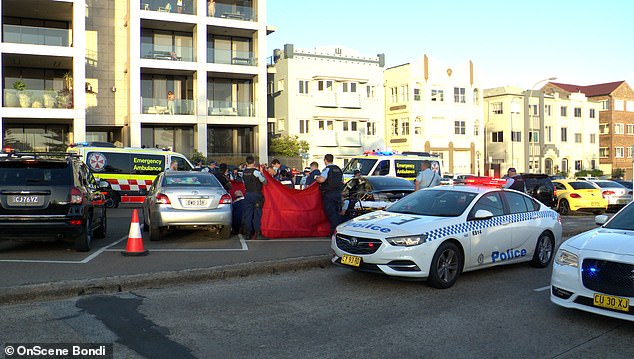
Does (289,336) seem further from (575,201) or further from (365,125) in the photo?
(365,125)

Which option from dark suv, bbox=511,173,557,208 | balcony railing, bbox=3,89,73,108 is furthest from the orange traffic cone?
balcony railing, bbox=3,89,73,108

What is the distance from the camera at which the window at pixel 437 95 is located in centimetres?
5478

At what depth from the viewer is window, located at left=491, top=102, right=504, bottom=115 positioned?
205 feet

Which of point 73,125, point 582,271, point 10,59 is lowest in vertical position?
point 582,271

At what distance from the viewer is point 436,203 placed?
9352 mm

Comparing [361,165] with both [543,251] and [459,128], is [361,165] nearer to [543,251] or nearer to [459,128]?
[543,251]

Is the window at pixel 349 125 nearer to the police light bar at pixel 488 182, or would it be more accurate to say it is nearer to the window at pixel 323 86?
the window at pixel 323 86

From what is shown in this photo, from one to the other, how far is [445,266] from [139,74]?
32126 millimetres

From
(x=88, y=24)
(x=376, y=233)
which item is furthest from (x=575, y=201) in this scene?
(x=88, y=24)

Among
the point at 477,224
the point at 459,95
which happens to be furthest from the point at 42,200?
the point at 459,95

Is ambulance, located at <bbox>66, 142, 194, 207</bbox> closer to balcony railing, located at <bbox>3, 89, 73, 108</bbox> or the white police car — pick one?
balcony railing, located at <bbox>3, 89, 73, 108</bbox>

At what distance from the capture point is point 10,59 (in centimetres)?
3403

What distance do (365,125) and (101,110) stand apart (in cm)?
2147

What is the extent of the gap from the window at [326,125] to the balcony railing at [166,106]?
1254 centimetres
